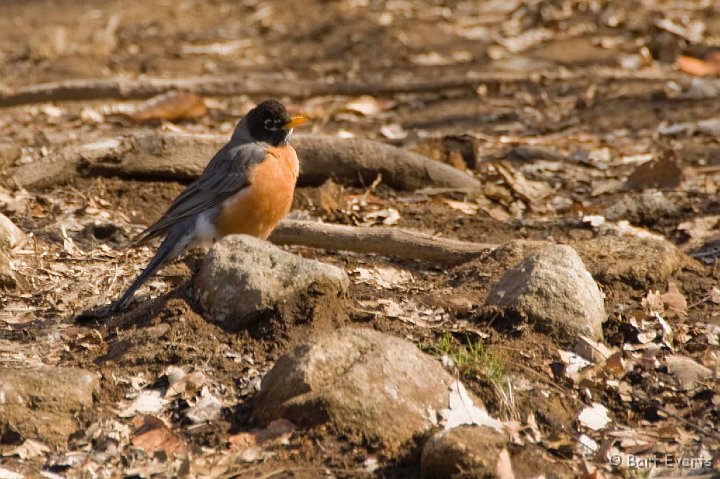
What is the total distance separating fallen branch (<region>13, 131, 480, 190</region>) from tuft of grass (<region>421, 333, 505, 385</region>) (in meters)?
3.14

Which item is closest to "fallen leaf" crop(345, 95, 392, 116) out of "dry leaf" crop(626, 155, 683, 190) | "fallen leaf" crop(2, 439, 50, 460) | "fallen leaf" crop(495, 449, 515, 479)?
"dry leaf" crop(626, 155, 683, 190)

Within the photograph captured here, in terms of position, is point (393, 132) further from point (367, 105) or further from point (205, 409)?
point (205, 409)

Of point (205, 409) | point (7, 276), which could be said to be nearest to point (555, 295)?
point (205, 409)

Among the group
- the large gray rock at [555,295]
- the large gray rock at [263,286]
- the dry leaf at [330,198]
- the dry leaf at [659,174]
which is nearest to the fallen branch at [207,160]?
the dry leaf at [330,198]

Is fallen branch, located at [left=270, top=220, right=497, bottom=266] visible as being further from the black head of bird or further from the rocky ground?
the black head of bird

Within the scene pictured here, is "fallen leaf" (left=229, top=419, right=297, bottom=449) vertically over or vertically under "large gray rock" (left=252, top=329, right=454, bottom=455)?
under

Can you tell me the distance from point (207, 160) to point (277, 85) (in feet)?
8.15

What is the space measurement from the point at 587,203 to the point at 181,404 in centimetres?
450

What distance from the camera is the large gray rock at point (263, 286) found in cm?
508

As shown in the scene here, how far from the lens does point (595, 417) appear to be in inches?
188

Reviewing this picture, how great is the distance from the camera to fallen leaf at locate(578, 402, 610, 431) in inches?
186

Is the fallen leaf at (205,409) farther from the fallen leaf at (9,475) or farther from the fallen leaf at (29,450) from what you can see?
the fallen leaf at (9,475)

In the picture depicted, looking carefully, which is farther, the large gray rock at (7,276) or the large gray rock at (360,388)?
the large gray rock at (7,276)

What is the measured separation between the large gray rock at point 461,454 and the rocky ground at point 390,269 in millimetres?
11
